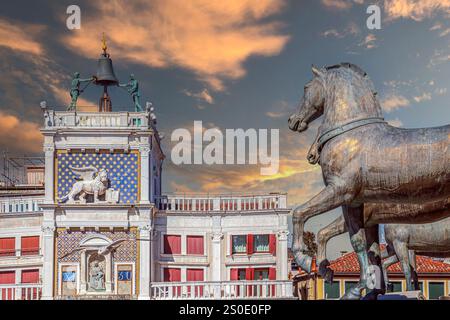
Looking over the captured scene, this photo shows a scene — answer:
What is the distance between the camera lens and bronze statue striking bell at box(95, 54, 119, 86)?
38.9 meters

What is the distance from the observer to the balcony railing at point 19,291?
37312 millimetres

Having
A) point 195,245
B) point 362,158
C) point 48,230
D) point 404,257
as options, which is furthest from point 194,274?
point 362,158

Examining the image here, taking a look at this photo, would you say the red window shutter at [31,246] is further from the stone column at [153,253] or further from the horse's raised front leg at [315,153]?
the horse's raised front leg at [315,153]

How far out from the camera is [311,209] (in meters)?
9.78

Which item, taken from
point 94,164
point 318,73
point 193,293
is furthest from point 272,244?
point 318,73

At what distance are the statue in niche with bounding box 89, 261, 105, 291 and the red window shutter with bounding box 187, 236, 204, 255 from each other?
15.7 feet

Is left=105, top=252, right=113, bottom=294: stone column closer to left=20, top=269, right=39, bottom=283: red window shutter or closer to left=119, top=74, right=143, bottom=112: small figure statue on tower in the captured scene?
left=20, top=269, right=39, bottom=283: red window shutter

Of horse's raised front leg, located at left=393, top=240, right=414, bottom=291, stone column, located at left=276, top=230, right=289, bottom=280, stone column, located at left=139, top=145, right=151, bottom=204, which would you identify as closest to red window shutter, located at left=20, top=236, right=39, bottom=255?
stone column, located at left=139, top=145, right=151, bottom=204

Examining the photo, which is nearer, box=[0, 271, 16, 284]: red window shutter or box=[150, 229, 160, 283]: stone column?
box=[150, 229, 160, 283]: stone column

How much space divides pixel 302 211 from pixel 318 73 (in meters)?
1.84

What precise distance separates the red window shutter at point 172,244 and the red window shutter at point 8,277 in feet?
24.7

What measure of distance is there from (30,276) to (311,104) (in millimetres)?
32143

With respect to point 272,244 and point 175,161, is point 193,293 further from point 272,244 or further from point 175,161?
point 175,161

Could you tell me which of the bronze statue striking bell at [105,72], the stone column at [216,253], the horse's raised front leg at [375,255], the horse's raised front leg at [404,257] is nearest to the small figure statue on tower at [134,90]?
the bronze statue striking bell at [105,72]
